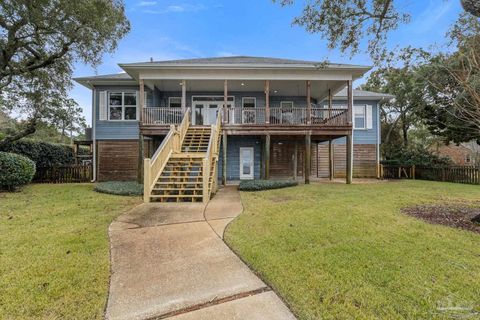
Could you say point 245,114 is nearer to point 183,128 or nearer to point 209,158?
point 183,128

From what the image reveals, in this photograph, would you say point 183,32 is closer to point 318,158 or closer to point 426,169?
point 318,158

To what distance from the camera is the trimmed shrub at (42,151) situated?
12.8 m

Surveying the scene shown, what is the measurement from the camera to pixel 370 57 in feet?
26.9

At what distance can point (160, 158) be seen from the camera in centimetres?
883

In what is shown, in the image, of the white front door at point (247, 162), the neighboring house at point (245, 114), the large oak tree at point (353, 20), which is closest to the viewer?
the large oak tree at point (353, 20)

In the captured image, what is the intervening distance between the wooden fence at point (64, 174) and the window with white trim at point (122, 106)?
10.4 ft

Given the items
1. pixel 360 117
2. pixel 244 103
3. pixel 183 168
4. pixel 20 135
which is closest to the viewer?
pixel 183 168

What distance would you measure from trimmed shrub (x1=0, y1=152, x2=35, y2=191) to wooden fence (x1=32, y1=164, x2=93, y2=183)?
11.0 ft

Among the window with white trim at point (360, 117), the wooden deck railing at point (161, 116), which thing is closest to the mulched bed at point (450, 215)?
the window with white trim at point (360, 117)

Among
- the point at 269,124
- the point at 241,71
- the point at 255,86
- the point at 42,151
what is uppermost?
the point at 241,71

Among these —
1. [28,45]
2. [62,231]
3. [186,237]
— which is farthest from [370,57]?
[28,45]

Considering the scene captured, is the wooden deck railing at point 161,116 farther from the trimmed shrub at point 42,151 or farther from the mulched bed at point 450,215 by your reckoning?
the mulched bed at point 450,215

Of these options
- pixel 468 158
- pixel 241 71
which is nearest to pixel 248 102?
pixel 241 71

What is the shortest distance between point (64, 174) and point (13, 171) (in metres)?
4.11
